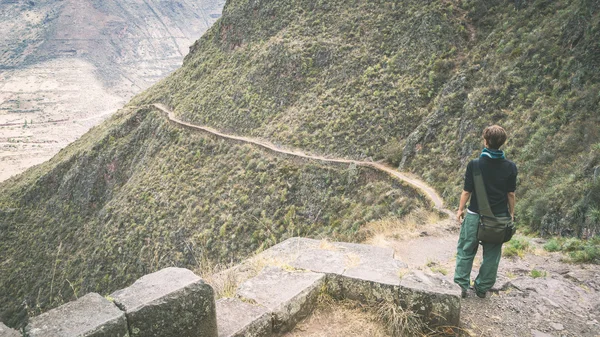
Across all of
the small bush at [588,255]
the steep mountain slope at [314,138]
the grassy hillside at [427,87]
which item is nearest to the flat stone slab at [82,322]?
the steep mountain slope at [314,138]

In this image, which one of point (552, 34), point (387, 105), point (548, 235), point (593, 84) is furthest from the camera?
point (387, 105)

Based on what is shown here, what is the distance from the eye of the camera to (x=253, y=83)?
40.4 metres

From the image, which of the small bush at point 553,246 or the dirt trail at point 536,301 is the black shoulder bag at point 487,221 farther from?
the small bush at point 553,246

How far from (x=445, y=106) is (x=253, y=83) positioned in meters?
23.0

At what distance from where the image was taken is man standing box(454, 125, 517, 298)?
16.5 feet

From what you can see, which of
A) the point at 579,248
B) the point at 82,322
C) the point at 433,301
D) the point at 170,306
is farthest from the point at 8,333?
the point at 579,248

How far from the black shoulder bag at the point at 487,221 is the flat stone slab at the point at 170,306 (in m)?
3.75

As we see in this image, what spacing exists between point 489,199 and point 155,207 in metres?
33.4

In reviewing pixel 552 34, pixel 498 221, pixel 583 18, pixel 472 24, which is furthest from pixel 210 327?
pixel 472 24

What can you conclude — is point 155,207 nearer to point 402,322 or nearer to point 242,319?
point 242,319

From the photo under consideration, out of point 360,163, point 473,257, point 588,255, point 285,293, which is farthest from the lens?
point 360,163

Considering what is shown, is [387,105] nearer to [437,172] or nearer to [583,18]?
[437,172]

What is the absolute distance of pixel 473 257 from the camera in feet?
17.6

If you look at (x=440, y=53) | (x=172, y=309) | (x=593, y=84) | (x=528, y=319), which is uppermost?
(x=440, y=53)
